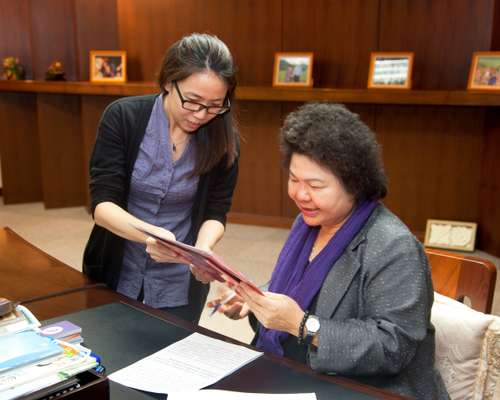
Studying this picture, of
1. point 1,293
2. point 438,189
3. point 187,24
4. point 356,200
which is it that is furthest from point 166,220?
point 187,24

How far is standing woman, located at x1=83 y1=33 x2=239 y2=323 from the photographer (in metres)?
1.70

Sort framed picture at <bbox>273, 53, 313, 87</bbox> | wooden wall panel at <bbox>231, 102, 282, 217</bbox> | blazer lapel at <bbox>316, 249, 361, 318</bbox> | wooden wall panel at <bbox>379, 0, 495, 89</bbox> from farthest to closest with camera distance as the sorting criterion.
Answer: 1. wooden wall panel at <bbox>231, 102, 282, 217</bbox>
2. framed picture at <bbox>273, 53, 313, 87</bbox>
3. wooden wall panel at <bbox>379, 0, 495, 89</bbox>
4. blazer lapel at <bbox>316, 249, 361, 318</bbox>

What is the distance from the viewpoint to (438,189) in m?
4.54

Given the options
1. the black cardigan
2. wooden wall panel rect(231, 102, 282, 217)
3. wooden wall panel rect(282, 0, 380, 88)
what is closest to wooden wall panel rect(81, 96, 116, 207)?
wooden wall panel rect(231, 102, 282, 217)

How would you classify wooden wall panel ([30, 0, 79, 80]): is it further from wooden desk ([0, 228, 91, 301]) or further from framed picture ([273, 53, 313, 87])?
wooden desk ([0, 228, 91, 301])

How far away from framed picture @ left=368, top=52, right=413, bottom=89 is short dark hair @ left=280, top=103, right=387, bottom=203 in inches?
118

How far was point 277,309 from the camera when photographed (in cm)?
132

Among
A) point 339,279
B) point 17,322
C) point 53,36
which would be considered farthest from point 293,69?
point 17,322

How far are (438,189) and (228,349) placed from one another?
11.5 feet

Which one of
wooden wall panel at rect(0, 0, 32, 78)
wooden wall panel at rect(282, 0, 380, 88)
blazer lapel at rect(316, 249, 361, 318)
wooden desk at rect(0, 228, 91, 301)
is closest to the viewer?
blazer lapel at rect(316, 249, 361, 318)

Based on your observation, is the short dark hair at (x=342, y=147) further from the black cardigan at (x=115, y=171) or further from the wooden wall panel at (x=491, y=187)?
the wooden wall panel at (x=491, y=187)

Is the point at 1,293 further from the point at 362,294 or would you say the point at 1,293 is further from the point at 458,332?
the point at 458,332

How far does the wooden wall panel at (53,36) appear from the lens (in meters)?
5.40

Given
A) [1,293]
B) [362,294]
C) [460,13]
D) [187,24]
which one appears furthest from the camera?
[187,24]
